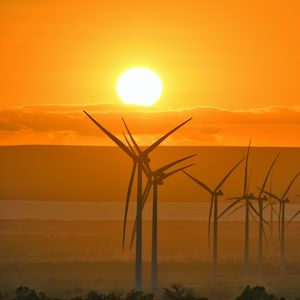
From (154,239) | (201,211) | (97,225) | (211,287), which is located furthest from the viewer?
(201,211)

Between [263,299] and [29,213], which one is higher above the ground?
[29,213]

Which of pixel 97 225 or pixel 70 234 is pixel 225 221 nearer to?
pixel 97 225

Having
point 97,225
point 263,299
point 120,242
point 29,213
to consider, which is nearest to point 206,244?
point 120,242

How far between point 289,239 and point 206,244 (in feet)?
30.3

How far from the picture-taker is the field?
3208 inches

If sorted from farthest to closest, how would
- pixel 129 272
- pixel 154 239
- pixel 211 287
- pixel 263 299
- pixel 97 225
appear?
pixel 97 225, pixel 129 272, pixel 211 287, pixel 154 239, pixel 263 299

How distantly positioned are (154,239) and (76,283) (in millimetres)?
12506

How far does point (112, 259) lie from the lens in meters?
105

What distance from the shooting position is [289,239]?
432ft

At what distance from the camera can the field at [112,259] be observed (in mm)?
81494

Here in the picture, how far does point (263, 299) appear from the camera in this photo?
5803 centimetres

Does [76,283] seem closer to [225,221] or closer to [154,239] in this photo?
[154,239]

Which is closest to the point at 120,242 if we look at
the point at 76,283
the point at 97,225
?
the point at 97,225

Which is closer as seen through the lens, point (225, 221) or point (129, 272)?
point (129, 272)
